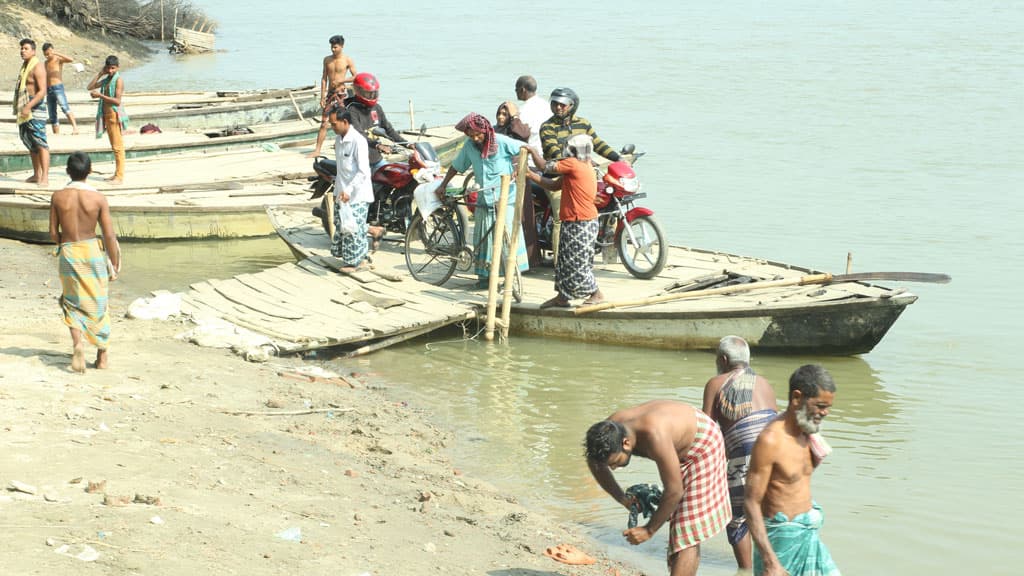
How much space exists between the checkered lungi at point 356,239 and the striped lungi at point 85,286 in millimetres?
3428

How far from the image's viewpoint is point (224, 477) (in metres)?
6.18

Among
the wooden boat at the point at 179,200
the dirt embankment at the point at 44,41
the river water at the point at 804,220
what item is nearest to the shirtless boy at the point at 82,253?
the river water at the point at 804,220

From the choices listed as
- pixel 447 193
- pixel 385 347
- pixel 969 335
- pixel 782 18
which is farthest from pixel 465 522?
pixel 782 18

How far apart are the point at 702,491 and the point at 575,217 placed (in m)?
4.90

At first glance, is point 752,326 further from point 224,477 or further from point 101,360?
point 101,360

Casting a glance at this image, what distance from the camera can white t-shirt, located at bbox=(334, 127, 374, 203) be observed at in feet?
34.3

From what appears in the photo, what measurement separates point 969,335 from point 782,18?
38289mm

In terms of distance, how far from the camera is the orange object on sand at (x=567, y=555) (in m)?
6.06

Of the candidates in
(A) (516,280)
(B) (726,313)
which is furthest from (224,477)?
(B) (726,313)

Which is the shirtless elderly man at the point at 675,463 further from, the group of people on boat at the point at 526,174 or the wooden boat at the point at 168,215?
the wooden boat at the point at 168,215

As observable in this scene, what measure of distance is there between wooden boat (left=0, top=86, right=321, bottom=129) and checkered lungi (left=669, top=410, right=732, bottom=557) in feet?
52.4

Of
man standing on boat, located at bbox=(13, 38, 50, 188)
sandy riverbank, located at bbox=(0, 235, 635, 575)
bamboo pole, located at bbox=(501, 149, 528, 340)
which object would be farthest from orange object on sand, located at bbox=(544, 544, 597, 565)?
man standing on boat, located at bbox=(13, 38, 50, 188)

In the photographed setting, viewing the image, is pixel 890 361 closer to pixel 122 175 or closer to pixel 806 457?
pixel 806 457

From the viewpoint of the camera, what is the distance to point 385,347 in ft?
33.7
